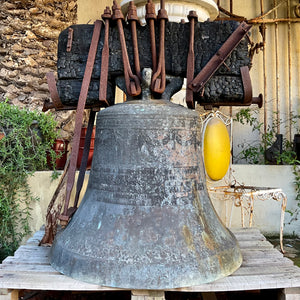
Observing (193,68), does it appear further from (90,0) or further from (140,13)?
(90,0)

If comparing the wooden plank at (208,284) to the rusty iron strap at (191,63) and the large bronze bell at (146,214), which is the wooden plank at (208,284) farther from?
the rusty iron strap at (191,63)

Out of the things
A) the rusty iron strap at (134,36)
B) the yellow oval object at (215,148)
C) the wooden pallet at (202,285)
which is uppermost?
the rusty iron strap at (134,36)

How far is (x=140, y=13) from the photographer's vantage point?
3.06 m

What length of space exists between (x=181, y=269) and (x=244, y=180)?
2632mm

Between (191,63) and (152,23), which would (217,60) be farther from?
(152,23)

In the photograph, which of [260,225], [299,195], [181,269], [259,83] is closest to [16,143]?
[181,269]

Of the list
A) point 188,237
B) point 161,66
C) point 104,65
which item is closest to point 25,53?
point 104,65

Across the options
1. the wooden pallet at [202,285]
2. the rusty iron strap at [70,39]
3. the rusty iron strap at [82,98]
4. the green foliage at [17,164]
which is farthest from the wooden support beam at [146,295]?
the green foliage at [17,164]

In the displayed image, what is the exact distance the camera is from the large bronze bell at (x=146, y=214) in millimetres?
1254

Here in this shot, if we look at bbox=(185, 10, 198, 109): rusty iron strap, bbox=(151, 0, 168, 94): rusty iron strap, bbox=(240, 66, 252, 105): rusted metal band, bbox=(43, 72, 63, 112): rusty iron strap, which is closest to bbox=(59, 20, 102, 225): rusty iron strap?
bbox=(43, 72, 63, 112): rusty iron strap

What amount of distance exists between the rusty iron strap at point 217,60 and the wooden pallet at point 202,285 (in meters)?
0.82

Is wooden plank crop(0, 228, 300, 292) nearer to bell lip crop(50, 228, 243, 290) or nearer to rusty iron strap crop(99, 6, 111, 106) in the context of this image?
bell lip crop(50, 228, 243, 290)

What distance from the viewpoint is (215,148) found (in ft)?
9.29

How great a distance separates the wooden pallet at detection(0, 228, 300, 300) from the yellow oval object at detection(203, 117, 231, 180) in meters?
1.27
